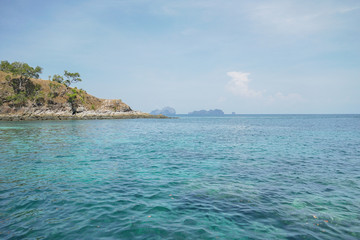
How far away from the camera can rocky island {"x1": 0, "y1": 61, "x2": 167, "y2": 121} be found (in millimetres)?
102188

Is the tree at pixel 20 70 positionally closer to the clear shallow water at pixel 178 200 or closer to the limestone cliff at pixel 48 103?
the limestone cliff at pixel 48 103

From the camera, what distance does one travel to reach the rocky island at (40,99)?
102 meters

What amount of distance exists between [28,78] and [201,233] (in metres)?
144

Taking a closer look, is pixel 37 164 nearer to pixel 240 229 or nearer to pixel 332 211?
pixel 240 229

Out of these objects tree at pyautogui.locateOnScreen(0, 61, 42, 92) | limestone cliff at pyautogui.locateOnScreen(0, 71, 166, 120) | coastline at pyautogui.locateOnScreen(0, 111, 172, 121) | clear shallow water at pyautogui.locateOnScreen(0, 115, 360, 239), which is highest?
tree at pyautogui.locateOnScreen(0, 61, 42, 92)

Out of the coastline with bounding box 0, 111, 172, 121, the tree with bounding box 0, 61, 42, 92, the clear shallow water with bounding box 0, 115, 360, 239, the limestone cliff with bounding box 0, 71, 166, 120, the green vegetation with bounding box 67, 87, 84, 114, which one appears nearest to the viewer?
the clear shallow water with bounding box 0, 115, 360, 239

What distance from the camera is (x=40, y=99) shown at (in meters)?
113

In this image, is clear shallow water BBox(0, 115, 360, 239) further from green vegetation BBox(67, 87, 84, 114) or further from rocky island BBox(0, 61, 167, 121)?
green vegetation BBox(67, 87, 84, 114)

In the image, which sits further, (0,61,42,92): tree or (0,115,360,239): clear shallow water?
(0,61,42,92): tree

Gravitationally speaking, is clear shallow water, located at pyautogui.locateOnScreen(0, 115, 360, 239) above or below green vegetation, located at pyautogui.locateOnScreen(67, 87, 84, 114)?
below

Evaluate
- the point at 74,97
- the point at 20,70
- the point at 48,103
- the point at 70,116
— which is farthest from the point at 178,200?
the point at 20,70

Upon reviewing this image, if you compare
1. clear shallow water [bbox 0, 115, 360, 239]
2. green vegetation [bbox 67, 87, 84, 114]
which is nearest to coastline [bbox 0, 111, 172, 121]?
green vegetation [bbox 67, 87, 84, 114]

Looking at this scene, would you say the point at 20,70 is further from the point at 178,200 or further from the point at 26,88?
the point at 178,200

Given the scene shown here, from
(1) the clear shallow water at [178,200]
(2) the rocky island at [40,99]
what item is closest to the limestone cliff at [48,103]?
(2) the rocky island at [40,99]
